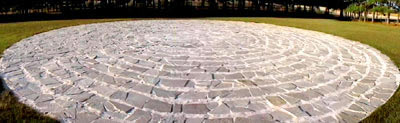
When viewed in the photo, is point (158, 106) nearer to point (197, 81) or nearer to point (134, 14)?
point (197, 81)

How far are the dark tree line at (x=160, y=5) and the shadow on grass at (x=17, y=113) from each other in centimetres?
1321

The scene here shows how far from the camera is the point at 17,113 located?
109 inches

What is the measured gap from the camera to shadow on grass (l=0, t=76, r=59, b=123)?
2650 millimetres

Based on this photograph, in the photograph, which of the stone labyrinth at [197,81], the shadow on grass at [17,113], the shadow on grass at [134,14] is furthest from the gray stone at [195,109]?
the shadow on grass at [134,14]

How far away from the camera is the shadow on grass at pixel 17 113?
8.70ft

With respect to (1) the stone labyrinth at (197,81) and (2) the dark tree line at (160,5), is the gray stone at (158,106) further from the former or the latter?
(2) the dark tree line at (160,5)

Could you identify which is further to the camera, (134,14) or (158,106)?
(134,14)

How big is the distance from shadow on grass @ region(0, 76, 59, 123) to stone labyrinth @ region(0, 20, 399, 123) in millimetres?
109

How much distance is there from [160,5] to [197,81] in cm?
1602

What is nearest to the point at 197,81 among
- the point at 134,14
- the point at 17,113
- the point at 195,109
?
the point at 195,109

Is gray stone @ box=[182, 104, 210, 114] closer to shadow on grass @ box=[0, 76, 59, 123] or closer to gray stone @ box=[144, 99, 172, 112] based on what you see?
gray stone @ box=[144, 99, 172, 112]

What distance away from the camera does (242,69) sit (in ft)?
14.8

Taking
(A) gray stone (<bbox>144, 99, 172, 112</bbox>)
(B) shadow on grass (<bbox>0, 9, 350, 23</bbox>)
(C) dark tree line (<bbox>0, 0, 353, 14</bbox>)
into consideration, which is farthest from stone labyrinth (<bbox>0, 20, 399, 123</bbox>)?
(C) dark tree line (<bbox>0, 0, 353, 14</bbox>)

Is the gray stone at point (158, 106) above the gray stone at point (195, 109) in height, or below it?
above
